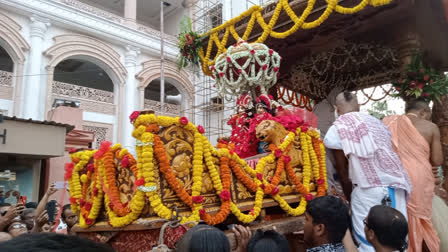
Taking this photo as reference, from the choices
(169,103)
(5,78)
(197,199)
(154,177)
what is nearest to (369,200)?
(197,199)

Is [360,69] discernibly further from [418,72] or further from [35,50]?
[35,50]

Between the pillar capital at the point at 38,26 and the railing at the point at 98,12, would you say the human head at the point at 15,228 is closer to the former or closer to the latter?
the pillar capital at the point at 38,26

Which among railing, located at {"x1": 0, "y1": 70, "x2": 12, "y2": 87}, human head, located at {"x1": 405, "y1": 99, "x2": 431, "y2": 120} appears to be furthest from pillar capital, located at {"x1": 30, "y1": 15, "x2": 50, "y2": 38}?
human head, located at {"x1": 405, "y1": 99, "x2": 431, "y2": 120}

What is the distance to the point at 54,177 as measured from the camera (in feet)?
25.5

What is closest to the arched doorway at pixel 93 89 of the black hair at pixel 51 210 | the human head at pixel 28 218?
the human head at pixel 28 218

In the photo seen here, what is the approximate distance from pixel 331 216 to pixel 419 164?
1.64 m

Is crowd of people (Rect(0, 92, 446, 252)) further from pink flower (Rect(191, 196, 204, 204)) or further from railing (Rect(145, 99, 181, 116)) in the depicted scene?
railing (Rect(145, 99, 181, 116))

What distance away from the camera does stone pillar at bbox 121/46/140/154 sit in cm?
1176

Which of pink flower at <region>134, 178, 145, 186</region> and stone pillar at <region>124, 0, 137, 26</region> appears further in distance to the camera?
stone pillar at <region>124, 0, 137, 26</region>

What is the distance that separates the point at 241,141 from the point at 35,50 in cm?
904

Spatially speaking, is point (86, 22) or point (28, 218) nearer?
point (28, 218)

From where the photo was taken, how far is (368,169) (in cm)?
274

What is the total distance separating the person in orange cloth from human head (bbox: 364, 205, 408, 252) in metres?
1.21

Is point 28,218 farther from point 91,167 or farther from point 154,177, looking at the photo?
point 154,177
